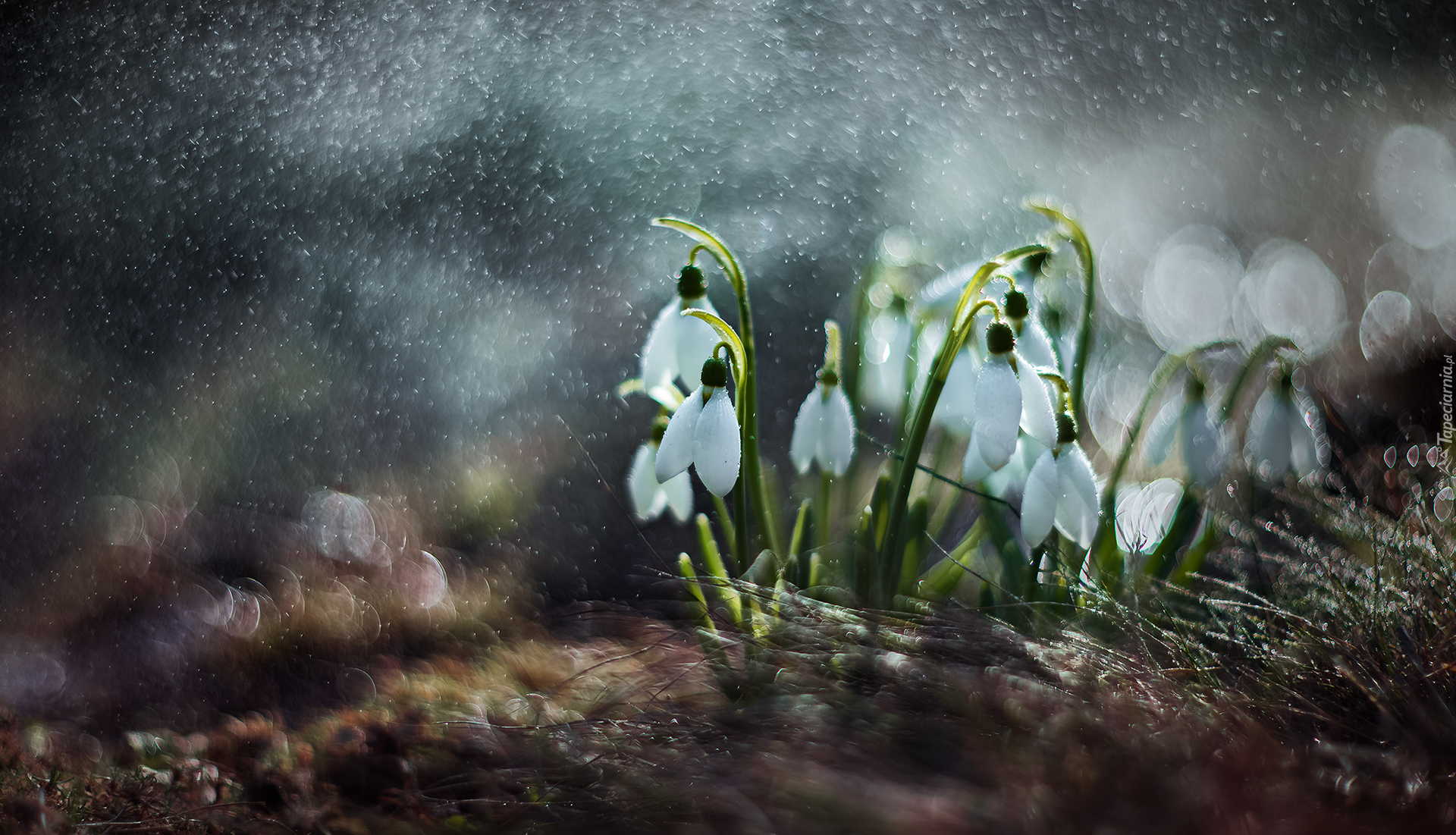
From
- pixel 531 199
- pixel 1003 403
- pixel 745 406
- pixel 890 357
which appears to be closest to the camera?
pixel 1003 403

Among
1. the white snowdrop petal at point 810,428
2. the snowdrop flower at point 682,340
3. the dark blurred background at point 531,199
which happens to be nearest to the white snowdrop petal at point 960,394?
the white snowdrop petal at point 810,428

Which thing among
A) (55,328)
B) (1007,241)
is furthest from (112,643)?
(1007,241)

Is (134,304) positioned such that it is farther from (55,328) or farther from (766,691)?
(766,691)

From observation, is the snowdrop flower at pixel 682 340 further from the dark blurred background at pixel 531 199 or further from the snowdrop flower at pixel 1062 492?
the dark blurred background at pixel 531 199

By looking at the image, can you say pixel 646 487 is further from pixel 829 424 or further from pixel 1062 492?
pixel 1062 492

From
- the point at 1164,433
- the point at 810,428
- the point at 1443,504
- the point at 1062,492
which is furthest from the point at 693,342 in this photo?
the point at 1443,504

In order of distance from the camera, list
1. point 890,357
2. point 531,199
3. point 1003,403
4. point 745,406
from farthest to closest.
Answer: point 531,199 → point 890,357 → point 745,406 → point 1003,403

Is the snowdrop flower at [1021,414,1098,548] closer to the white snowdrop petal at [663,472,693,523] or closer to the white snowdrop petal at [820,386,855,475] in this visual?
the white snowdrop petal at [820,386,855,475]
